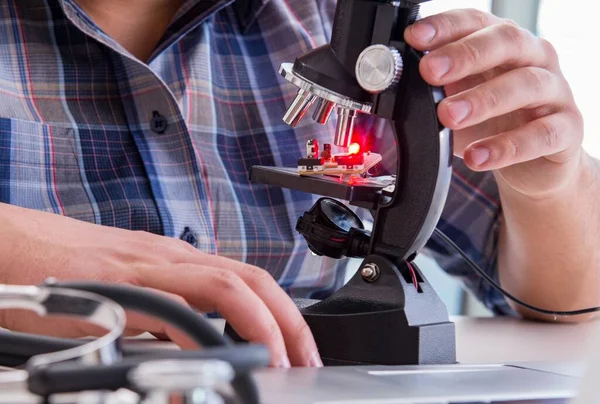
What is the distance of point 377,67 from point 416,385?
316 mm

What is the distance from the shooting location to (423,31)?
825mm

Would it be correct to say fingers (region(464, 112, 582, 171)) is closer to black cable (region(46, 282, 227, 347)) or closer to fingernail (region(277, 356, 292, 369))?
fingernail (region(277, 356, 292, 369))

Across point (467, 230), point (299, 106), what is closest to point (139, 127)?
point (299, 106)

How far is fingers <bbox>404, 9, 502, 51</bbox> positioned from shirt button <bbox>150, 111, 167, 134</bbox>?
1.64 feet

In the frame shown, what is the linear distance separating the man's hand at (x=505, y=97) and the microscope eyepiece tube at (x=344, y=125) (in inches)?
3.3

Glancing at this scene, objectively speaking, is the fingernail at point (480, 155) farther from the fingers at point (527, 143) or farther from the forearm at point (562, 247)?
the forearm at point (562, 247)

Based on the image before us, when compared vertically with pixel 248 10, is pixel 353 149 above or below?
below

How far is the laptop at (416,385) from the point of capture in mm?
560

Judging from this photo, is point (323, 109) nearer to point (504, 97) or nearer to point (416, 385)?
point (504, 97)

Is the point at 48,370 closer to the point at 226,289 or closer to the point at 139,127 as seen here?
the point at 226,289

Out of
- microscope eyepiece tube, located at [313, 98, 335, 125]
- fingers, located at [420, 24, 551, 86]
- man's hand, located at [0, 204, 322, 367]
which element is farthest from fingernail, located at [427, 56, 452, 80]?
man's hand, located at [0, 204, 322, 367]

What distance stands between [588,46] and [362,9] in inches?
92.6

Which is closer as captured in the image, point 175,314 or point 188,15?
point 175,314

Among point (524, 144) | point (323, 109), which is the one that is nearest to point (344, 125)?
point (323, 109)
